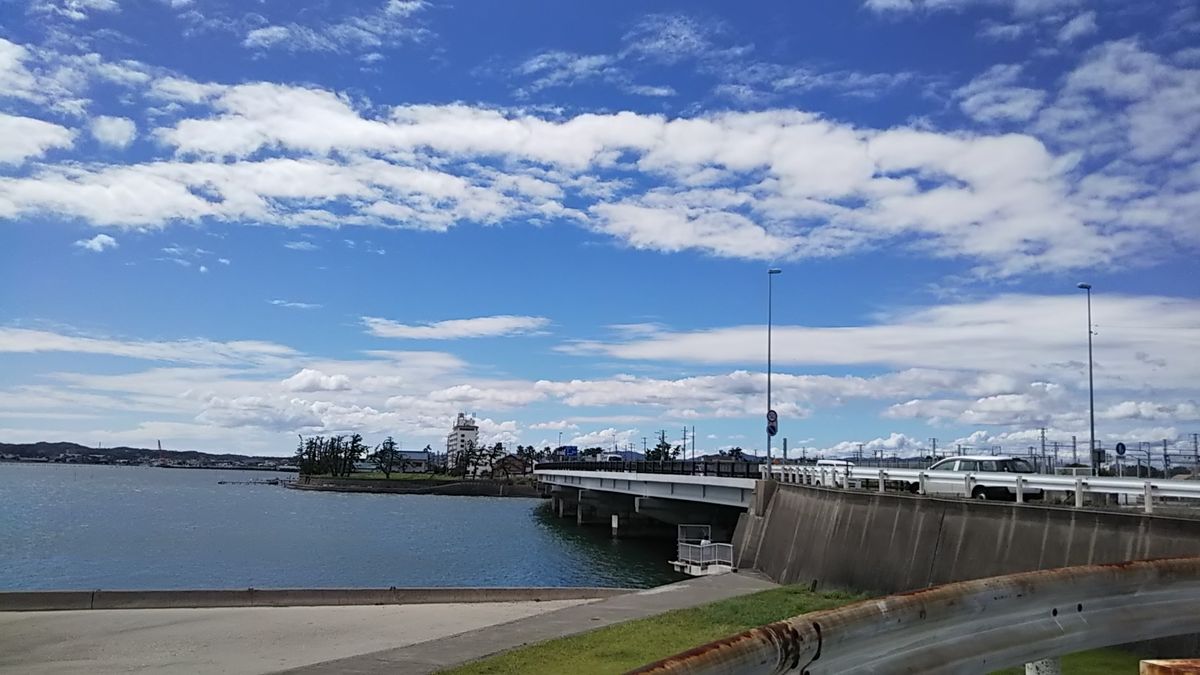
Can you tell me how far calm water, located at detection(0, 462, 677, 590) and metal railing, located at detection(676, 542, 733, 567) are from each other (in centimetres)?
638

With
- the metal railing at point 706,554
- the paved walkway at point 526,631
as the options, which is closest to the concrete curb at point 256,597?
the paved walkway at point 526,631

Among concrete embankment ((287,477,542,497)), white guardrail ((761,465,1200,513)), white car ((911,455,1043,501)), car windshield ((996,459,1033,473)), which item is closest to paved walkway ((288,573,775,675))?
white guardrail ((761,465,1200,513))

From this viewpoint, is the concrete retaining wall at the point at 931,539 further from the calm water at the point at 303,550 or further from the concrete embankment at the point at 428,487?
the concrete embankment at the point at 428,487

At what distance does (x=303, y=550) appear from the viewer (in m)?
64.0

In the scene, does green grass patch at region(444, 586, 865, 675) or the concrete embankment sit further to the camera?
the concrete embankment

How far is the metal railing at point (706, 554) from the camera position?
41.5 metres

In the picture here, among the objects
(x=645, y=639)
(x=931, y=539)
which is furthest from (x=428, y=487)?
(x=645, y=639)

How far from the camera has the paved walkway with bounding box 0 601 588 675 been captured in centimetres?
2108

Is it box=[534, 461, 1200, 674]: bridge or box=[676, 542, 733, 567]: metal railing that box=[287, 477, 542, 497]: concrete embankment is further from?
box=[534, 461, 1200, 674]: bridge

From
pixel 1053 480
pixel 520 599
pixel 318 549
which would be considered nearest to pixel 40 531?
pixel 318 549

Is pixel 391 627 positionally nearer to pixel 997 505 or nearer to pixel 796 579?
pixel 796 579

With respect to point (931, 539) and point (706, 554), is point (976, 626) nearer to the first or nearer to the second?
point (931, 539)

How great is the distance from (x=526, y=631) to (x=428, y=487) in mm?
164286

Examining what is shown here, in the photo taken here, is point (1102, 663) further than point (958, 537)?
No
